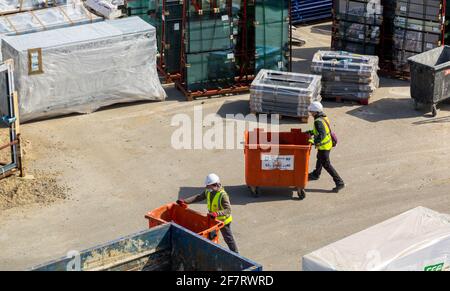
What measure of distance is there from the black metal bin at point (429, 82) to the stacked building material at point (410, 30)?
139 centimetres

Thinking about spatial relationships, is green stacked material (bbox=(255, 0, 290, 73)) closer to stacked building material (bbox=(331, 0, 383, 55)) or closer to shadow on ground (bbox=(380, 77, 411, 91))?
stacked building material (bbox=(331, 0, 383, 55))

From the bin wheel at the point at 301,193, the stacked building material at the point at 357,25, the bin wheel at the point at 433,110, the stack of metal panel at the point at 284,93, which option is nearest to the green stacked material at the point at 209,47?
the stack of metal panel at the point at 284,93

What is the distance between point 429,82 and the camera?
21.7 m

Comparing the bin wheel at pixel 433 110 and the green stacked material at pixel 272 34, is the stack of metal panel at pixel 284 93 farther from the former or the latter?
the bin wheel at pixel 433 110

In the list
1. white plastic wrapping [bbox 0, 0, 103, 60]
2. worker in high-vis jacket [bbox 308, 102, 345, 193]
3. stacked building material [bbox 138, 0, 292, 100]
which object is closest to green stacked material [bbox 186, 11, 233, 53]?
stacked building material [bbox 138, 0, 292, 100]

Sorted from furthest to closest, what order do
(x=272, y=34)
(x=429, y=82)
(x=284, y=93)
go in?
(x=272, y=34)
(x=429, y=82)
(x=284, y=93)

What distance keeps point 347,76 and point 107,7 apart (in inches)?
258

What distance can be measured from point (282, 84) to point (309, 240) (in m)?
5.74

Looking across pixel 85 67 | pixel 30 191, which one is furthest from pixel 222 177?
pixel 85 67

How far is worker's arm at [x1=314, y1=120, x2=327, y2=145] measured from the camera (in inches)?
704

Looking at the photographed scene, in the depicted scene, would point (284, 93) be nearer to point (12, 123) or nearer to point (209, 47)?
point (209, 47)

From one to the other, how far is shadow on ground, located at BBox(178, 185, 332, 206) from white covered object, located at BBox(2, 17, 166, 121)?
4.55m
